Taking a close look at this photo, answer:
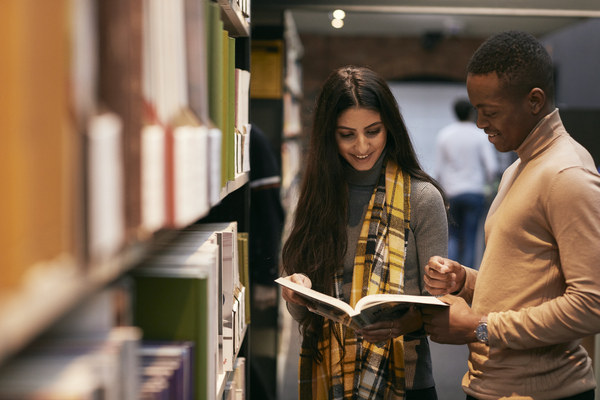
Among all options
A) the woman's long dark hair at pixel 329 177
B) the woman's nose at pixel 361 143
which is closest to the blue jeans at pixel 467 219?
the woman's long dark hair at pixel 329 177

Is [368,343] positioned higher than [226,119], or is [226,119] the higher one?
[226,119]

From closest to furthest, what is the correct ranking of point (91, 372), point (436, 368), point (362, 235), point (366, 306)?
point (91, 372) < point (366, 306) < point (362, 235) < point (436, 368)

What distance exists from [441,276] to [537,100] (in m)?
0.52

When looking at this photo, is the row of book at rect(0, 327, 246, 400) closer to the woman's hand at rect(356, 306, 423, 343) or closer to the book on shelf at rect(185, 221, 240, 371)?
the book on shelf at rect(185, 221, 240, 371)

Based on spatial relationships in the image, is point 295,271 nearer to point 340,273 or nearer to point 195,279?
point 340,273

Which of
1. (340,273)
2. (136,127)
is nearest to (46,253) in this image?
(136,127)

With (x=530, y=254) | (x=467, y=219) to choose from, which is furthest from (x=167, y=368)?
(x=467, y=219)

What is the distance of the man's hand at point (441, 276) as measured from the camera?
61.2 inches

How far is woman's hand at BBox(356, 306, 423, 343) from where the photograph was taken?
1478 mm

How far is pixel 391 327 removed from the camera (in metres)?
1.49

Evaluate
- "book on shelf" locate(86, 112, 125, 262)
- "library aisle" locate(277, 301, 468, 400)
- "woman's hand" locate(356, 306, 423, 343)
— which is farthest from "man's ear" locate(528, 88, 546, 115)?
"library aisle" locate(277, 301, 468, 400)

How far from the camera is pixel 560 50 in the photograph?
21.7 ft

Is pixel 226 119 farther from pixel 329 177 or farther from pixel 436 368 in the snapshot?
pixel 436 368

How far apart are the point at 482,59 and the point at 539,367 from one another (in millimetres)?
747
